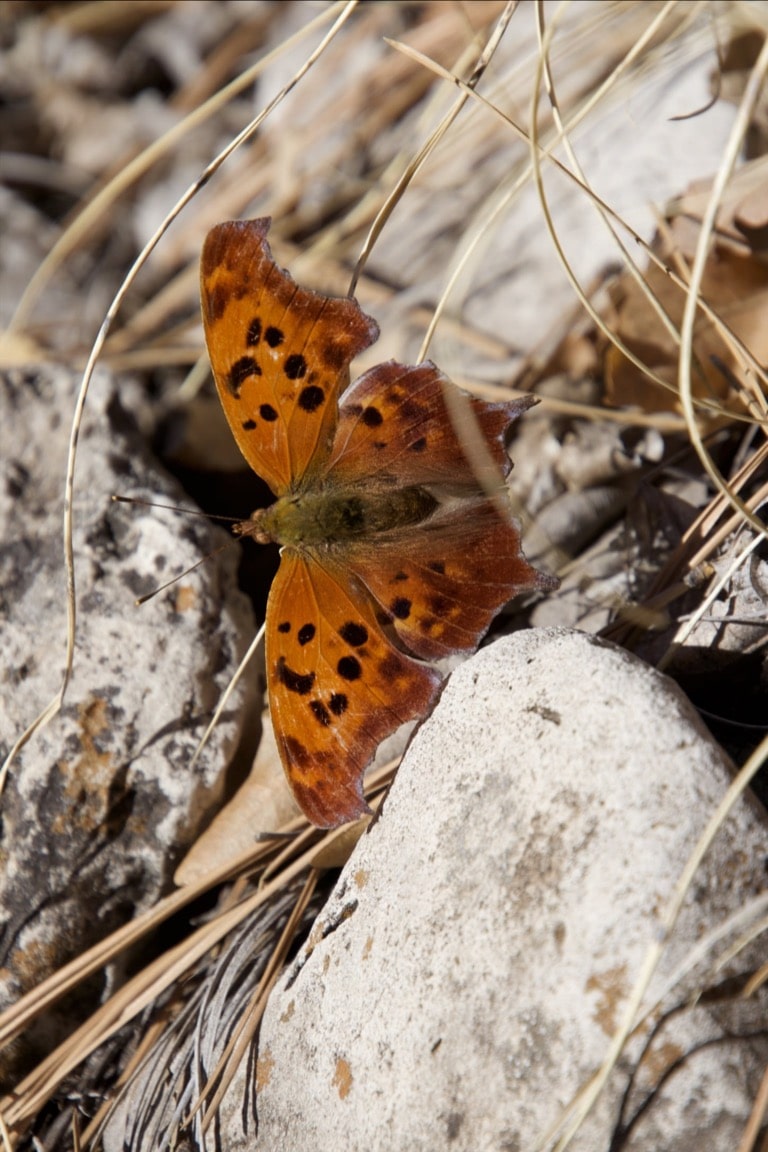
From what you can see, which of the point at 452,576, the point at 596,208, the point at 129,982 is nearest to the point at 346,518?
the point at 452,576

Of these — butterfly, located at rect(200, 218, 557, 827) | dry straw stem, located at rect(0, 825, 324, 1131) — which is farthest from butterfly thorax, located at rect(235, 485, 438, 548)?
dry straw stem, located at rect(0, 825, 324, 1131)

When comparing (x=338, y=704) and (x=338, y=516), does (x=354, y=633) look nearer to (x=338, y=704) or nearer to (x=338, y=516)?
(x=338, y=704)

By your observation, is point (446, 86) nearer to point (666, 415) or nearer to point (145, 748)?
point (666, 415)

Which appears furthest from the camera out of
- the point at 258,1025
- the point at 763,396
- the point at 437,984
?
the point at 763,396

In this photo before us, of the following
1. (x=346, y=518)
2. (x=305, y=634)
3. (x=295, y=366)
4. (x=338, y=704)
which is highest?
(x=295, y=366)

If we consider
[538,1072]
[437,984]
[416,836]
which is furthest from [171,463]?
[538,1072]

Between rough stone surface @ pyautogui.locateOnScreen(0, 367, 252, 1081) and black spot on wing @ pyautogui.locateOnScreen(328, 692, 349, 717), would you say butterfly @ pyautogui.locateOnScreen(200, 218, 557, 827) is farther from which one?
rough stone surface @ pyautogui.locateOnScreen(0, 367, 252, 1081)
